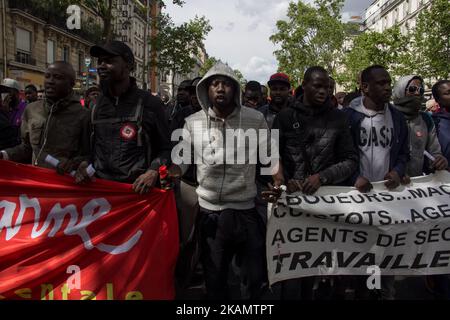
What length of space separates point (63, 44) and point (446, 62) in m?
30.2

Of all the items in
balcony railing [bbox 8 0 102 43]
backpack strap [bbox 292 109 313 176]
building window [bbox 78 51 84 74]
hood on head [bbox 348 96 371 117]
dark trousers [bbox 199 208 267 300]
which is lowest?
dark trousers [bbox 199 208 267 300]

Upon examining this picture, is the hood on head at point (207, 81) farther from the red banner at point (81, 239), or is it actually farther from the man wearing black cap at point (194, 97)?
the man wearing black cap at point (194, 97)

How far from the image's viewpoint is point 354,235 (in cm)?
328

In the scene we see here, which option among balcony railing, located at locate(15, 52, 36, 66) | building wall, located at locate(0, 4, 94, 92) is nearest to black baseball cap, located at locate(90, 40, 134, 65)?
building wall, located at locate(0, 4, 94, 92)

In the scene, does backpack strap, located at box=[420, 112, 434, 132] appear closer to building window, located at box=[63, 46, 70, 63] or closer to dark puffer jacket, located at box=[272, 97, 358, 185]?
dark puffer jacket, located at box=[272, 97, 358, 185]

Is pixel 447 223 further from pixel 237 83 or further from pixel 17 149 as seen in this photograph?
pixel 17 149

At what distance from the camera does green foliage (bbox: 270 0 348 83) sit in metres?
47.2

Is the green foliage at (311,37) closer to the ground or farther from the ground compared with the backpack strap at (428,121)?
farther from the ground

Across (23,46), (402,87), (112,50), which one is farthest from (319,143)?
(23,46)

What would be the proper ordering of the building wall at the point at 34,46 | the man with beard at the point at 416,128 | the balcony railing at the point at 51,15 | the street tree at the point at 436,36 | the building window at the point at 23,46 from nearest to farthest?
the man with beard at the point at 416,128, the street tree at the point at 436,36, the building wall at the point at 34,46, the balcony railing at the point at 51,15, the building window at the point at 23,46

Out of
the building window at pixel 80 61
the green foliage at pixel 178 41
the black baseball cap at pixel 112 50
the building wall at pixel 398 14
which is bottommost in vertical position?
the black baseball cap at pixel 112 50

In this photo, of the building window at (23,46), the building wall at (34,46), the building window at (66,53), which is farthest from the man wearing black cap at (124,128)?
the building window at (66,53)

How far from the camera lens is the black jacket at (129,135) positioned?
124 inches

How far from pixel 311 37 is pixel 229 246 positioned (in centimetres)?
4854
